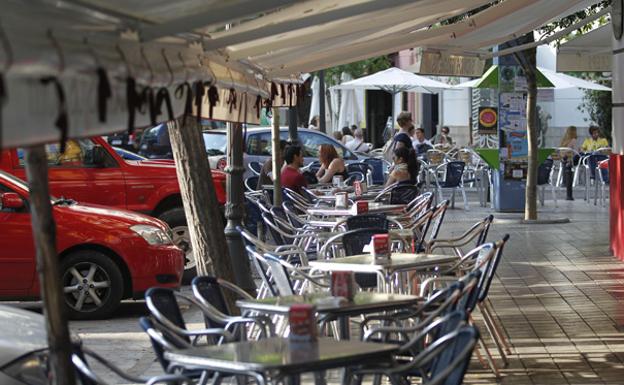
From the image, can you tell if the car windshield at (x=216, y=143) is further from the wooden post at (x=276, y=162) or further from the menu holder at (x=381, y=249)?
the menu holder at (x=381, y=249)

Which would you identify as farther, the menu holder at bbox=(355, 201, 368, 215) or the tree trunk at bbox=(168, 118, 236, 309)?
the menu holder at bbox=(355, 201, 368, 215)

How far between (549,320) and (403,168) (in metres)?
5.86

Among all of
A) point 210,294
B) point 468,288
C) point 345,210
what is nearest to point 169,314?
point 210,294

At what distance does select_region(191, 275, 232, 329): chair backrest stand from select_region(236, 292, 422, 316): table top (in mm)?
288

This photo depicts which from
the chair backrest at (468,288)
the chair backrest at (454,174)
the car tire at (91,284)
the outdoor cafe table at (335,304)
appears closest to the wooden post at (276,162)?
the car tire at (91,284)

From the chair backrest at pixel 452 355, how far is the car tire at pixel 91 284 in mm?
6714

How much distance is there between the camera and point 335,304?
7105 mm

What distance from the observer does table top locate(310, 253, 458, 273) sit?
8.87m

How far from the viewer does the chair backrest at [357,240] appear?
1095cm

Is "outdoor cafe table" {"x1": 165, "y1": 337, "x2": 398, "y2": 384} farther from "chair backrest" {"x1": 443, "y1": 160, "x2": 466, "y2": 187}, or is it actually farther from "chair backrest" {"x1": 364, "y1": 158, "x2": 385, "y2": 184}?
"chair backrest" {"x1": 364, "y1": 158, "x2": 385, "y2": 184}

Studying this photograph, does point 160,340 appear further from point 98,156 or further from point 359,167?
point 359,167

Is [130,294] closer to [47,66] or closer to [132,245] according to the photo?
[132,245]

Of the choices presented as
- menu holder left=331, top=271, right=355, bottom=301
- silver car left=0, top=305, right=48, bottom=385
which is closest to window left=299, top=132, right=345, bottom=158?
menu holder left=331, top=271, right=355, bottom=301

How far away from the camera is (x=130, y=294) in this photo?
41.0 feet
